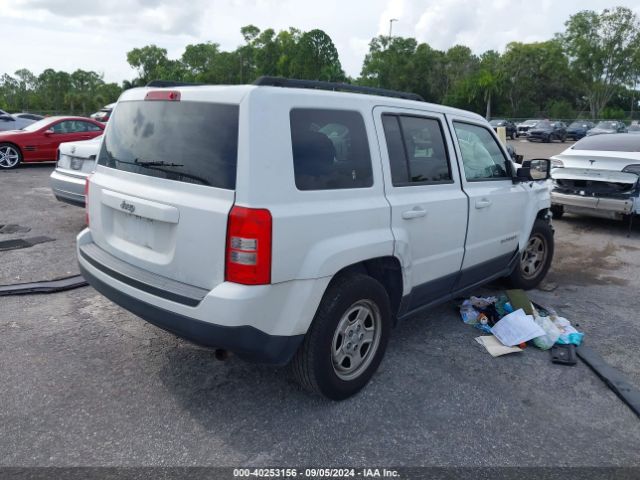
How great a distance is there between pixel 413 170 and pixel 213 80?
270 feet

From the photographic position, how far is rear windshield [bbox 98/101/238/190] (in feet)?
9.02

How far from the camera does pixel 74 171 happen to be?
7.24 meters

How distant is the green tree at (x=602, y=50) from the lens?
5844 cm

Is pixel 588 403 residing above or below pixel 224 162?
below

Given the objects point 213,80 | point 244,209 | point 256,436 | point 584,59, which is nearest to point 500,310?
point 256,436

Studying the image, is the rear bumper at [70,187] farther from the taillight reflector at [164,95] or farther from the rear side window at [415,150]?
the rear side window at [415,150]

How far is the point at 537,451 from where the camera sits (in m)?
2.89

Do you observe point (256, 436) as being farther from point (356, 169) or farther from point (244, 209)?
point (356, 169)

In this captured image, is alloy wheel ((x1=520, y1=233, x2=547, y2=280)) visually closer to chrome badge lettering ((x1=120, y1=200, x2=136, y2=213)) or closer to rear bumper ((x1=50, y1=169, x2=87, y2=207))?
chrome badge lettering ((x1=120, y1=200, x2=136, y2=213))

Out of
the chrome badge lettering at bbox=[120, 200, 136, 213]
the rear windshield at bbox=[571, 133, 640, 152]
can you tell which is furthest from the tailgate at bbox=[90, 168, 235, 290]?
the rear windshield at bbox=[571, 133, 640, 152]

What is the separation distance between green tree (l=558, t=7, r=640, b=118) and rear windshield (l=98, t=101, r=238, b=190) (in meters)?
68.1

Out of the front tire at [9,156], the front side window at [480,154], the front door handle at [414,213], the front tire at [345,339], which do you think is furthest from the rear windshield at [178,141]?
the front tire at [9,156]

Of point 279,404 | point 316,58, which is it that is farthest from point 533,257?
point 316,58

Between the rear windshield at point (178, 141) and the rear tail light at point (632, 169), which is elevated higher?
the rear windshield at point (178, 141)
